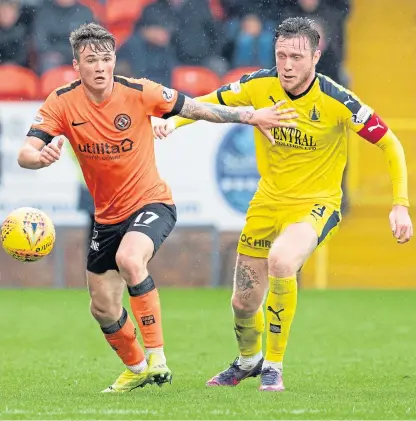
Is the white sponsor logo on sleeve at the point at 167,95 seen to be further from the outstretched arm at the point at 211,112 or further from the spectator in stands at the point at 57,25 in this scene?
the spectator in stands at the point at 57,25

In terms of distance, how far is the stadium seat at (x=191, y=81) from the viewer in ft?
55.2

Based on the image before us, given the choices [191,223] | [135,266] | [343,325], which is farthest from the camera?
[191,223]

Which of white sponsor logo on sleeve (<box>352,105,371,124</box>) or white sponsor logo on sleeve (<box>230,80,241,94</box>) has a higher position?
white sponsor logo on sleeve (<box>230,80,241,94</box>)

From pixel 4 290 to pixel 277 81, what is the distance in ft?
28.0

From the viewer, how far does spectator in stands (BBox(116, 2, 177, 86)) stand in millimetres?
16703

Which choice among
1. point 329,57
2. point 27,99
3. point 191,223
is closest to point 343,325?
point 191,223

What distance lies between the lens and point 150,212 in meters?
7.89

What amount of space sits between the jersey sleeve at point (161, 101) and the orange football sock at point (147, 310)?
1127 millimetres

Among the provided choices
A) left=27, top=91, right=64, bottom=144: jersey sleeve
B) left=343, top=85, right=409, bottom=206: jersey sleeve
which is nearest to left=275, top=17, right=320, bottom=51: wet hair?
left=343, top=85, right=409, bottom=206: jersey sleeve

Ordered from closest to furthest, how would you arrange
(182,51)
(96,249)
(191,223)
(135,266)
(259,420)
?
(259,420) < (135,266) < (96,249) < (191,223) < (182,51)

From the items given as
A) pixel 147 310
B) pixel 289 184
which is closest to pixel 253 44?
pixel 289 184

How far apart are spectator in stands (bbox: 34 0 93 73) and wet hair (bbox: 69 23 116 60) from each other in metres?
8.97

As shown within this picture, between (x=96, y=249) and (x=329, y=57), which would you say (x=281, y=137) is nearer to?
(x=96, y=249)

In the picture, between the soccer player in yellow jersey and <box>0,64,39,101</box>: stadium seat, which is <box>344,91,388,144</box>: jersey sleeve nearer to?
the soccer player in yellow jersey
